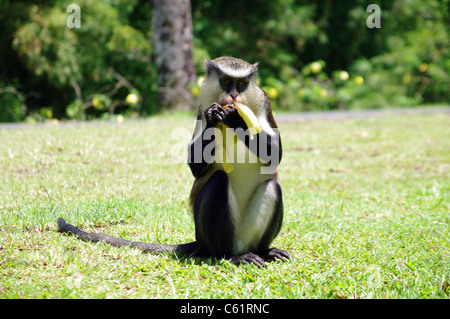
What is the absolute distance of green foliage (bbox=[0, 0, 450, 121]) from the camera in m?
11.0

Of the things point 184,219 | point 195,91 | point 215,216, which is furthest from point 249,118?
point 195,91

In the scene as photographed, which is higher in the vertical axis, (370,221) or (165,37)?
(165,37)

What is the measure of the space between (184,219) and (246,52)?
10835 millimetres

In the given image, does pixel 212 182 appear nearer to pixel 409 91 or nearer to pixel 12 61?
pixel 12 61

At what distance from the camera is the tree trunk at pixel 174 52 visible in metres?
10.6

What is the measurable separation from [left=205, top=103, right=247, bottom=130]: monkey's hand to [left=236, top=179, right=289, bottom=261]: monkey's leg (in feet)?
1.59

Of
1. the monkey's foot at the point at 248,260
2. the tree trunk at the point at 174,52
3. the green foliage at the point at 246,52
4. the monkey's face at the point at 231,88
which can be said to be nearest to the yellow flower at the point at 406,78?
the green foliage at the point at 246,52

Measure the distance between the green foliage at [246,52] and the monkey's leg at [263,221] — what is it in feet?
23.3

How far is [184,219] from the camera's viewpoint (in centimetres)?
423

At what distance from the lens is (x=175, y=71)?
10695 mm

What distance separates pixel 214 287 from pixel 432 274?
1.37 metres

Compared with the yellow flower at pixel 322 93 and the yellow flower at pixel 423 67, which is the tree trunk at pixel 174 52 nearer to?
the yellow flower at pixel 322 93
